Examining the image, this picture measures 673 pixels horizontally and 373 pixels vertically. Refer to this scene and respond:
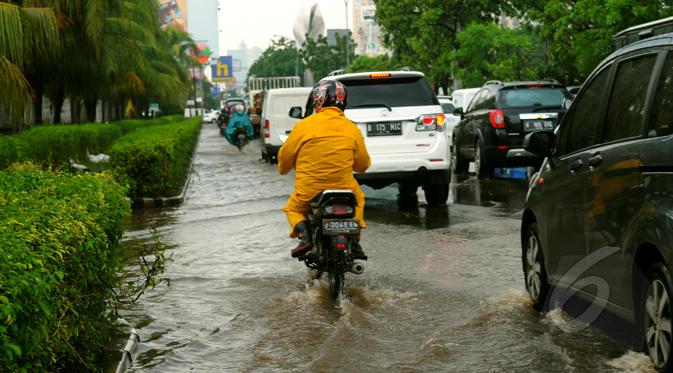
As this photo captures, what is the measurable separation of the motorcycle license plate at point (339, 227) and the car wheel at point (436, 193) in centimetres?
732

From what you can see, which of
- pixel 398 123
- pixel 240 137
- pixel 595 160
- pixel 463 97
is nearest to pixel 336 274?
pixel 595 160

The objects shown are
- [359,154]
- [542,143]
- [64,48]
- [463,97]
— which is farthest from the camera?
[463,97]

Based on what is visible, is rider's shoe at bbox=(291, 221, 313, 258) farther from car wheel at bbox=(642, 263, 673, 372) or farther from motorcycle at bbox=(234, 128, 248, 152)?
motorcycle at bbox=(234, 128, 248, 152)

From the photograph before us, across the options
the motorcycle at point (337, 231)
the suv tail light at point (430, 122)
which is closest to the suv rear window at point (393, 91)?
the suv tail light at point (430, 122)

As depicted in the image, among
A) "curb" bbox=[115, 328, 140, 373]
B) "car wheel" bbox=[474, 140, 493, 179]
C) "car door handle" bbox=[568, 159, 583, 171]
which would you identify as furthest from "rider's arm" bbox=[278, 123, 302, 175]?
"car wheel" bbox=[474, 140, 493, 179]

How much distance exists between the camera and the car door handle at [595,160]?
20.2 ft

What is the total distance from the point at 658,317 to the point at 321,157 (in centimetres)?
355

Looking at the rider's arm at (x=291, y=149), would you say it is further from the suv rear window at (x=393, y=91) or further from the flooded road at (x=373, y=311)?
the suv rear window at (x=393, y=91)

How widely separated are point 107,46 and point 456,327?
23291 millimetres

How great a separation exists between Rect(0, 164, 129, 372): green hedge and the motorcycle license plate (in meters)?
1.46

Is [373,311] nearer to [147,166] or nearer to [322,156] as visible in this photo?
[322,156]

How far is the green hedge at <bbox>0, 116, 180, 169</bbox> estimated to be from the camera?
1677 centimetres

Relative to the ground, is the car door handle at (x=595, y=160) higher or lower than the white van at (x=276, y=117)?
higher

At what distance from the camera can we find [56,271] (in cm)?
457
